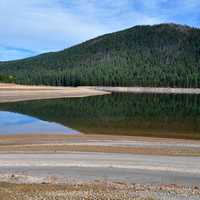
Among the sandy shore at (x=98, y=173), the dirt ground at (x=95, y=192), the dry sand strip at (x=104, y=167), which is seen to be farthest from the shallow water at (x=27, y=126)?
the dirt ground at (x=95, y=192)

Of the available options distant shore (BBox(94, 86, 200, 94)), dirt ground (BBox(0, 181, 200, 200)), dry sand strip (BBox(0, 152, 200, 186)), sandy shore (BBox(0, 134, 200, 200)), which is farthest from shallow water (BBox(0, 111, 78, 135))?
distant shore (BBox(94, 86, 200, 94))

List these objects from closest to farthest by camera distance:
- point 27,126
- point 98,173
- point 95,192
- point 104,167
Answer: point 95,192
point 98,173
point 104,167
point 27,126

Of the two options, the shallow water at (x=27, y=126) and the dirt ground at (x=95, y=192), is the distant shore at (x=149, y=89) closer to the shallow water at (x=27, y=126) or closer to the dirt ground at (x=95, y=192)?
the shallow water at (x=27, y=126)

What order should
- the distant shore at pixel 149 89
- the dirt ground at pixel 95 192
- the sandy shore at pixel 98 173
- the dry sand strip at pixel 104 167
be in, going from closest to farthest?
the dirt ground at pixel 95 192 → the sandy shore at pixel 98 173 → the dry sand strip at pixel 104 167 → the distant shore at pixel 149 89

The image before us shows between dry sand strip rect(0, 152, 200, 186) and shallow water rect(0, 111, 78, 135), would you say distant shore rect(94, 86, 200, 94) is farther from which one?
dry sand strip rect(0, 152, 200, 186)

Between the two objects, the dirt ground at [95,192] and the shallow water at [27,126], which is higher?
the dirt ground at [95,192]

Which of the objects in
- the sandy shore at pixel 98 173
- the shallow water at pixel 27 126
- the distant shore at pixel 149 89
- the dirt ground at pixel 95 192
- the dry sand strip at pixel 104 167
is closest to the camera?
the dirt ground at pixel 95 192

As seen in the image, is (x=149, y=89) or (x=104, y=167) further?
(x=149, y=89)

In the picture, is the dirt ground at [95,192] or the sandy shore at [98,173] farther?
the sandy shore at [98,173]

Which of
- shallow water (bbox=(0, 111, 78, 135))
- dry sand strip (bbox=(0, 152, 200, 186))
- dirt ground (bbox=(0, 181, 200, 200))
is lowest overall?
shallow water (bbox=(0, 111, 78, 135))

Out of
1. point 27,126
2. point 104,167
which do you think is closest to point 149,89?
point 27,126

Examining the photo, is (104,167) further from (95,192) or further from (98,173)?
(95,192)

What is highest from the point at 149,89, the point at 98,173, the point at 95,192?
the point at 149,89

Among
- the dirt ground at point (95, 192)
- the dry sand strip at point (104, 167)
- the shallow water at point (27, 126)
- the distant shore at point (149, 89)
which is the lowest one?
the shallow water at point (27, 126)
